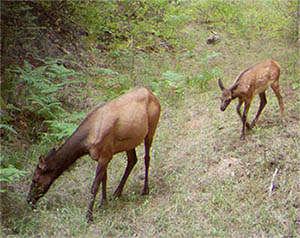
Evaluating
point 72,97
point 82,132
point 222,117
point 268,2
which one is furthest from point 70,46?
point 268,2

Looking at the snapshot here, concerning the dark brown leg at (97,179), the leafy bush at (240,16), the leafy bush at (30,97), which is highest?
the dark brown leg at (97,179)

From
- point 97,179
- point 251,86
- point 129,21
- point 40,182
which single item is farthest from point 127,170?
point 129,21

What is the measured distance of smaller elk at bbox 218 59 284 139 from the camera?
8102 mm

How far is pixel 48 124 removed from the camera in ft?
29.9

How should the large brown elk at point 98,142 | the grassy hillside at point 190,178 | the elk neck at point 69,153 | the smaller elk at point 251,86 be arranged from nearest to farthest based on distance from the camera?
the grassy hillside at point 190,178, the large brown elk at point 98,142, the elk neck at point 69,153, the smaller elk at point 251,86

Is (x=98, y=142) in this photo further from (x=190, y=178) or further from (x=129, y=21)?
(x=129, y=21)

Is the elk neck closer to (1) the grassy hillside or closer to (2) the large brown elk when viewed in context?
(2) the large brown elk

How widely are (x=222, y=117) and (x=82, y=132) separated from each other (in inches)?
151

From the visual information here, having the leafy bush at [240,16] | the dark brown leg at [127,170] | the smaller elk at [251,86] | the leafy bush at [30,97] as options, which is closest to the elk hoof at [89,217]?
the dark brown leg at [127,170]

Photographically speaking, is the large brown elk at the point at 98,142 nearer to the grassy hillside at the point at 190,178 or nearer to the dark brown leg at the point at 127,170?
the dark brown leg at the point at 127,170

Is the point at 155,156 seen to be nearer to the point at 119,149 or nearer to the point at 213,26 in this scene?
the point at 119,149

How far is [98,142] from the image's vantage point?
20.7 ft

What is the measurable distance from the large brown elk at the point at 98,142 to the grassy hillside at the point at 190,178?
36 centimetres

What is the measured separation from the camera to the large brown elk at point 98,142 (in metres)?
6.34
